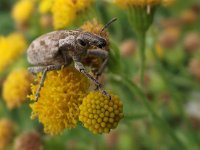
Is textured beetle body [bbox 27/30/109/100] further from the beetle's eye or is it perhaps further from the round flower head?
the round flower head

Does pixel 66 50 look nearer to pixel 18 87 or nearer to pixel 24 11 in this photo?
pixel 18 87

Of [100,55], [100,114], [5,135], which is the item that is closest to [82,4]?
[100,55]

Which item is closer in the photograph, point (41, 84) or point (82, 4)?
point (41, 84)

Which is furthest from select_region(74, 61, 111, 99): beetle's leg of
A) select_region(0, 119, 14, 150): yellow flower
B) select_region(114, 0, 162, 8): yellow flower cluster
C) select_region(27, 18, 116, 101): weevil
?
select_region(0, 119, 14, 150): yellow flower

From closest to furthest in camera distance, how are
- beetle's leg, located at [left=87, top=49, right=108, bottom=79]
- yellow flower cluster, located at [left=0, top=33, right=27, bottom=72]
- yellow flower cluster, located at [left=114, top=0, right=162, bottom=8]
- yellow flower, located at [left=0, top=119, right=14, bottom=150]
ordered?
beetle's leg, located at [left=87, top=49, right=108, bottom=79]
yellow flower cluster, located at [left=114, top=0, right=162, bottom=8]
yellow flower, located at [left=0, top=119, right=14, bottom=150]
yellow flower cluster, located at [left=0, top=33, right=27, bottom=72]

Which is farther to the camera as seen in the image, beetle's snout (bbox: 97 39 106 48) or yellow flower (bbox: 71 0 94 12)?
yellow flower (bbox: 71 0 94 12)

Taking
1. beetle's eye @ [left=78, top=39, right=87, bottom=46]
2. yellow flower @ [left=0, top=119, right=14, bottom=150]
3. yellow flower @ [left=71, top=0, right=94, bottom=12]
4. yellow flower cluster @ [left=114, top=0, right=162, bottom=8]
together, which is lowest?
yellow flower @ [left=0, top=119, right=14, bottom=150]

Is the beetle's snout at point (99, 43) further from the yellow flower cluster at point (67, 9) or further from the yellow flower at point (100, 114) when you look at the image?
the yellow flower cluster at point (67, 9)
